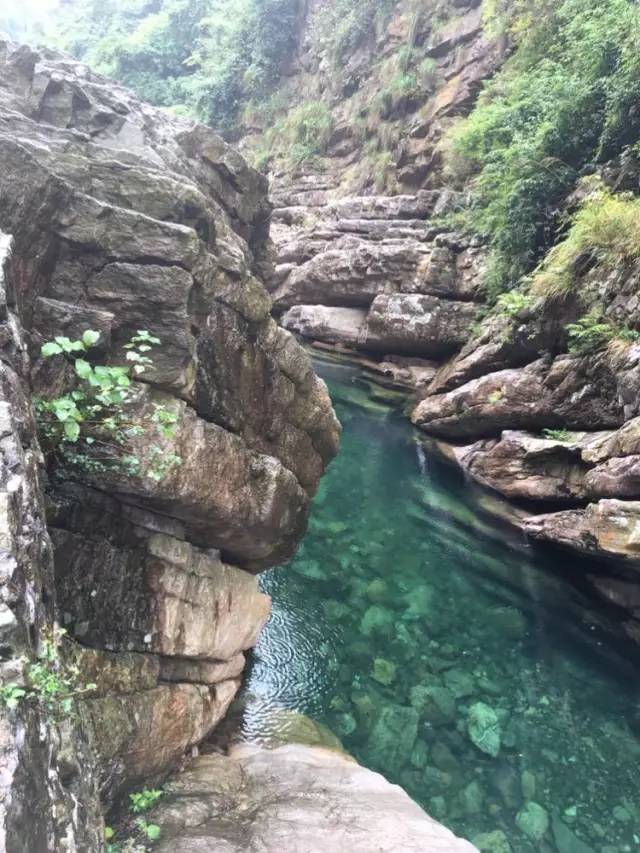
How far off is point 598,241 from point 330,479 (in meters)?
7.65

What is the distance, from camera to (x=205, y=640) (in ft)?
16.4

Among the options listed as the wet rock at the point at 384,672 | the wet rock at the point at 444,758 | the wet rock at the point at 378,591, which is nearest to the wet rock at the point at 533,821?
the wet rock at the point at 444,758

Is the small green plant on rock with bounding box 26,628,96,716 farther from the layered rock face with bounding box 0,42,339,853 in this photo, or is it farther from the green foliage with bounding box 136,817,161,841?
the green foliage with bounding box 136,817,161,841

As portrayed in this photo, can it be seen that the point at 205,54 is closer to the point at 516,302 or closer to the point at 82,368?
the point at 516,302

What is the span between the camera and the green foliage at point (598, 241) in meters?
9.16

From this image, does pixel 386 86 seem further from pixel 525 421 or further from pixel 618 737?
pixel 618 737

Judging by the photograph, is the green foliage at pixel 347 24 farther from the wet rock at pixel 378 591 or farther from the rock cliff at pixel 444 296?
the wet rock at pixel 378 591

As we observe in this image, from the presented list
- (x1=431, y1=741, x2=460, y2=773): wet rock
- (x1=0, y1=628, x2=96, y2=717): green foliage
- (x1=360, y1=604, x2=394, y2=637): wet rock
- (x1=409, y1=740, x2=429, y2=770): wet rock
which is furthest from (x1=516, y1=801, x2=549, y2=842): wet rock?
(x1=0, y1=628, x2=96, y2=717): green foliage

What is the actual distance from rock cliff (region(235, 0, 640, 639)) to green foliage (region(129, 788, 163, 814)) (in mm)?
6305

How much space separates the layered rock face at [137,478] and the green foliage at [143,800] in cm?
12

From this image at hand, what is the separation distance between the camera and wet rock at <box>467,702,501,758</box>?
6.62m

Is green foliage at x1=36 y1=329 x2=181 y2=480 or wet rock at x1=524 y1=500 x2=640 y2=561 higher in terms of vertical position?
wet rock at x1=524 y1=500 x2=640 y2=561

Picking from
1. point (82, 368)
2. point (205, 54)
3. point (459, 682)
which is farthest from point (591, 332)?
point (205, 54)

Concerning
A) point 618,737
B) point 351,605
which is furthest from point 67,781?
point 618,737
